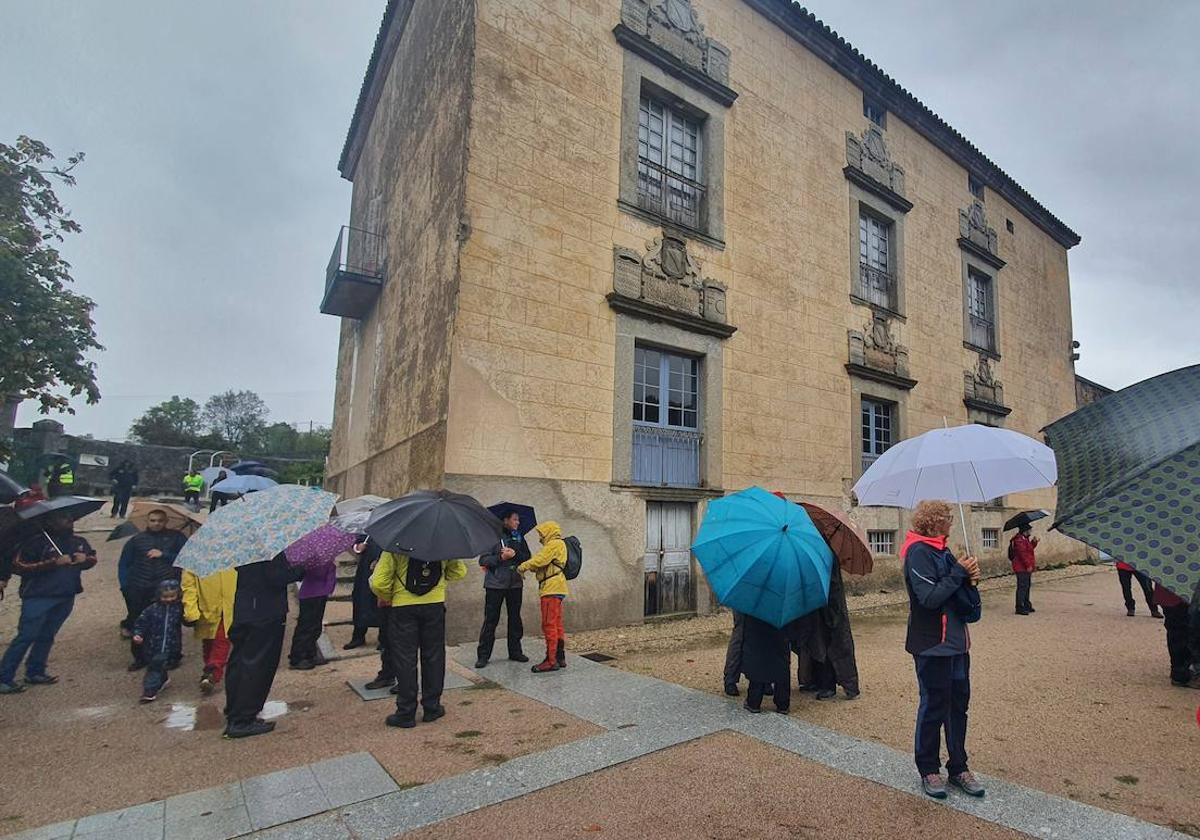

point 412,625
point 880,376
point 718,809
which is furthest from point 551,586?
point 880,376

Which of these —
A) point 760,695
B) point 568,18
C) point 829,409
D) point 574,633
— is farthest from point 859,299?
point 760,695

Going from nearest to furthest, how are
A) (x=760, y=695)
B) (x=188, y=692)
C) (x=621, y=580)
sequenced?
(x=760, y=695), (x=188, y=692), (x=621, y=580)

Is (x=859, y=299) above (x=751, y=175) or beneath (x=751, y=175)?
beneath

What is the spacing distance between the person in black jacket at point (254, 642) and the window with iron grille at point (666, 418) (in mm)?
5532

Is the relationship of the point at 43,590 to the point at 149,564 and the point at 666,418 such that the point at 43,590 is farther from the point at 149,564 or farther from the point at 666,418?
the point at 666,418

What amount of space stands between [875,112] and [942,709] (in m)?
14.4

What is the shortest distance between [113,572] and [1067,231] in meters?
27.0

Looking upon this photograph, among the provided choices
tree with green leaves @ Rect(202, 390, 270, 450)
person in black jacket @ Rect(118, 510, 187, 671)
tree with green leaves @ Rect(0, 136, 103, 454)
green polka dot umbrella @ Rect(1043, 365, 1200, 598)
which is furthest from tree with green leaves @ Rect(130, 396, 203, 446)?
green polka dot umbrella @ Rect(1043, 365, 1200, 598)

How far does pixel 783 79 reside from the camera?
39.8ft

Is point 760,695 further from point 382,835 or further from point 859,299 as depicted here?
point 859,299

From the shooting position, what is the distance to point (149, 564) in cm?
611

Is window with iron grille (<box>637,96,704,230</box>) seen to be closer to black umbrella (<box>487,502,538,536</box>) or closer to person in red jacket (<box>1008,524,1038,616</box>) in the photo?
black umbrella (<box>487,502,538,536</box>)

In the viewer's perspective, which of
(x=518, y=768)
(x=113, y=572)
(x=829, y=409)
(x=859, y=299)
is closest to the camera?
(x=518, y=768)

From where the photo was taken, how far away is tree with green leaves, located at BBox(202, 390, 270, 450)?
220ft
